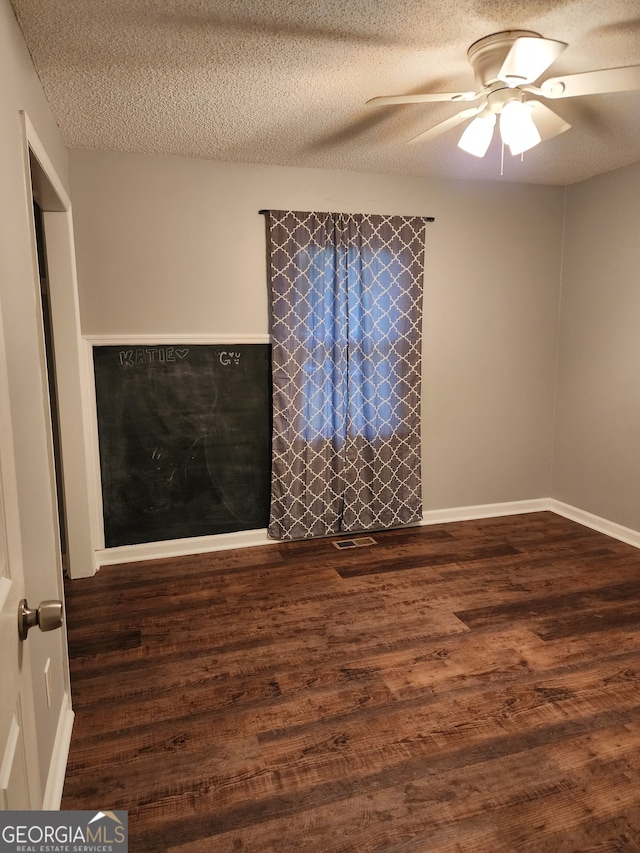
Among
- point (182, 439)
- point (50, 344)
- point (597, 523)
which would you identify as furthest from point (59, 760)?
point (597, 523)

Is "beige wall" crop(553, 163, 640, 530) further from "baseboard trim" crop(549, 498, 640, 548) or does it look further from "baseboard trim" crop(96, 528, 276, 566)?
"baseboard trim" crop(96, 528, 276, 566)

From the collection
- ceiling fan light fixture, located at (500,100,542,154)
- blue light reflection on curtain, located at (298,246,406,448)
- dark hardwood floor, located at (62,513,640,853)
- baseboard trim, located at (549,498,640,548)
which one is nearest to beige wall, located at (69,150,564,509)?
baseboard trim, located at (549,498,640,548)

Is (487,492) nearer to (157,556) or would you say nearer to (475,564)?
(475,564)

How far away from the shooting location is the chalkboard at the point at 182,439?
3535mm

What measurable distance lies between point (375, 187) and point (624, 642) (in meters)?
3.07

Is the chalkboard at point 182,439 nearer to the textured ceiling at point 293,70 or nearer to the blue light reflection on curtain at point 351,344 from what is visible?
the blue light reflection on curtain at point 351,344

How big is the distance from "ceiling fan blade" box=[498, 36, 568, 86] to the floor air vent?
2.80 m

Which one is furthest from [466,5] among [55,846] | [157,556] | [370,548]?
[157,556]

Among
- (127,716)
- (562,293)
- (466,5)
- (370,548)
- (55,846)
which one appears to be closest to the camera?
(55,846)

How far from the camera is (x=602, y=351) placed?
4035 millimetres

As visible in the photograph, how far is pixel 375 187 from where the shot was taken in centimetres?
385

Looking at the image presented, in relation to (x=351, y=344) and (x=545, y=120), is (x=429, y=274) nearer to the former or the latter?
(x=351, y=344)

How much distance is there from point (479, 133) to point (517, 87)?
22 centimetres

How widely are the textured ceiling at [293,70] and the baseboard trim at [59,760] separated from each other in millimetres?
2405
